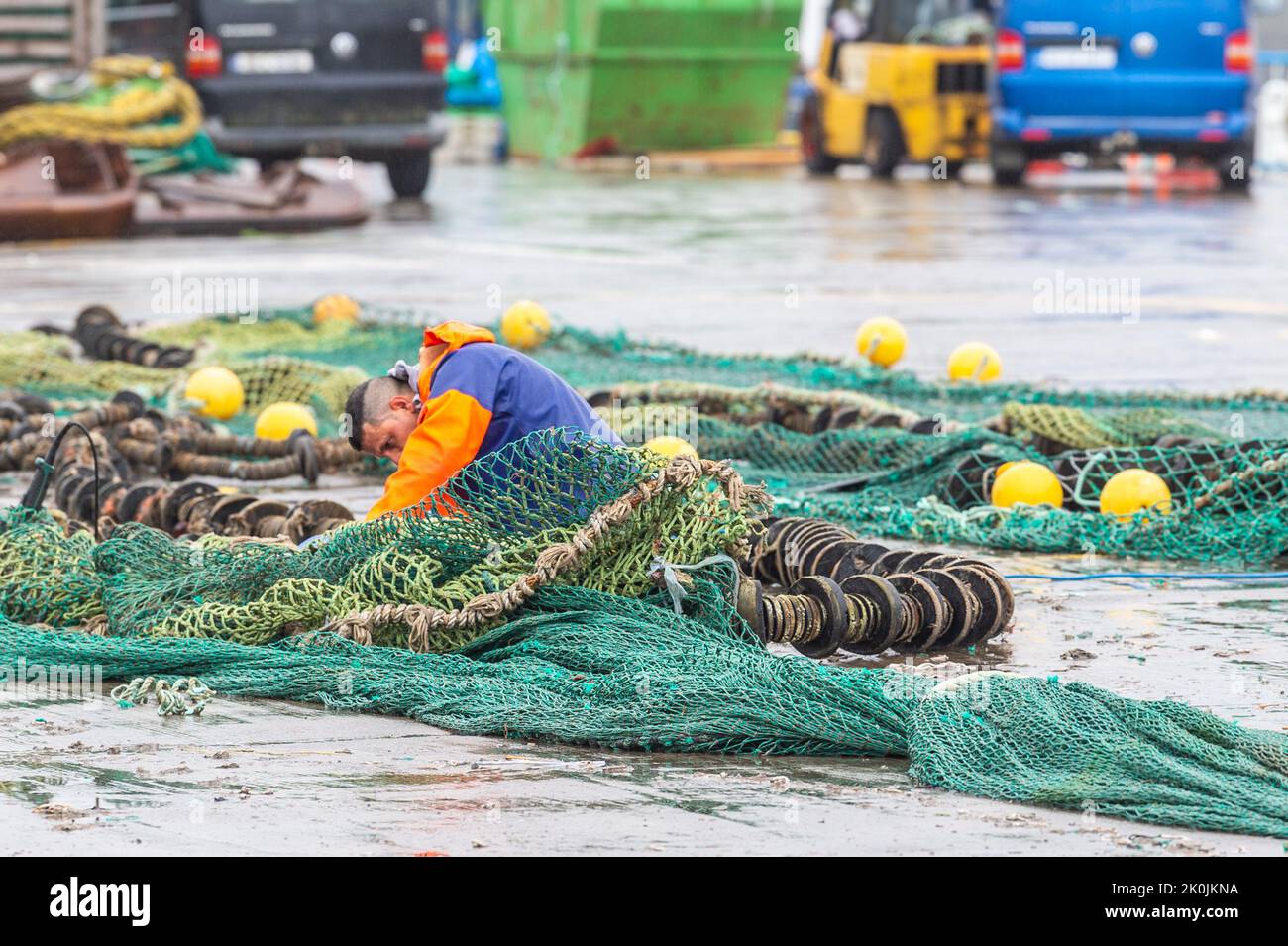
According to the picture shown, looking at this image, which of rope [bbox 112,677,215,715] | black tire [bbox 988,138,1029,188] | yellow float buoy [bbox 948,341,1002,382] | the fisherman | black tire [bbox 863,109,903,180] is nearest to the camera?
rope [bbox 112,677,215,715]

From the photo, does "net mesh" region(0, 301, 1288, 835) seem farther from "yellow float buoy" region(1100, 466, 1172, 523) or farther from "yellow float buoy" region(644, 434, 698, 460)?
"yellow float buoy" region(644, 434, 698, 460)

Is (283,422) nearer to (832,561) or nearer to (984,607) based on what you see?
(832,561)

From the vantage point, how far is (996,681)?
16.2 ft

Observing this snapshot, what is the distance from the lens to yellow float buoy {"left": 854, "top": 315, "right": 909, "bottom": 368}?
11305 mm

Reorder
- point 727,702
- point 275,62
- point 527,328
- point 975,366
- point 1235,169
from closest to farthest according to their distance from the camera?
point 727,702
point 975,366
point 527,328
point 275,62
point 1235,169

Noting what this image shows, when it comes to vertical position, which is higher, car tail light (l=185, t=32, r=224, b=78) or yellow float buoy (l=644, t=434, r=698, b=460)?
car tail light (l=185, t=32, r=224, b=78)

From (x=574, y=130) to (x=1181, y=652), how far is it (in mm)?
28357

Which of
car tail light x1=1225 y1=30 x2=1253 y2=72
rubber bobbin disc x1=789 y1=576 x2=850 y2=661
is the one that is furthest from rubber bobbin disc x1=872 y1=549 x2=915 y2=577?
car tail light x1=1225 y1=30 x2=1253 y2=72

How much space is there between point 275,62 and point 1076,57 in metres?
8.52

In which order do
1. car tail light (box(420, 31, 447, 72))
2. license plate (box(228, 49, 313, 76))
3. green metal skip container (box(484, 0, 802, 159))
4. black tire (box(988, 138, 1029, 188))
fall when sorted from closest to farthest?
license plate (box(228, 49, 313, 76)), car tail light (box(420, 31, 447, 72)), black tire (box(988, 138, 1029, 188)), green metal skip container (box(484, 0, 802, 159))

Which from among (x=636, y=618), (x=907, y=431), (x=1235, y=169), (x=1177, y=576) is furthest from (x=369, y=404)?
(x=1235, y=169)

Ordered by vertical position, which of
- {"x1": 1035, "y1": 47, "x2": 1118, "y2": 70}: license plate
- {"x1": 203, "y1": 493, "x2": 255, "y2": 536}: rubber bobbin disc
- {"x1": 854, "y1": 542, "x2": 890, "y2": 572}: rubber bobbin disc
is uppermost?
{"x1": 1035, "y1": 47, "x2": 1118, "y2": 70}: license plate

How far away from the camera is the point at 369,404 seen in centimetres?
605

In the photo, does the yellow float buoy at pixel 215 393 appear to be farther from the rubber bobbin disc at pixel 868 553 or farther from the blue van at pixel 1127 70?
the blue van at pixel 1127 70
